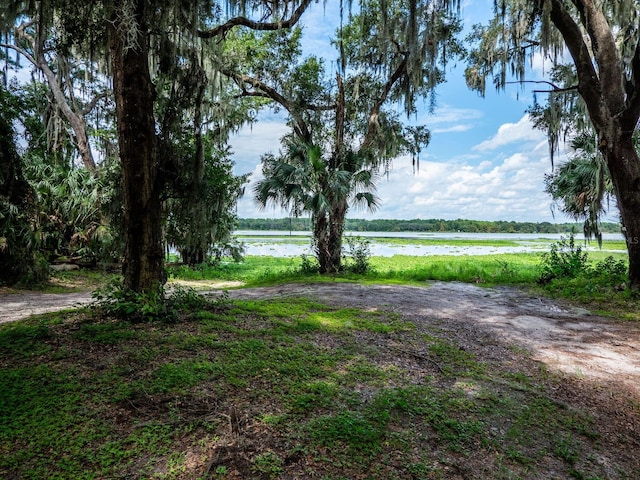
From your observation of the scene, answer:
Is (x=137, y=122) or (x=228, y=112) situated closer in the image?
(x=137, y=122)

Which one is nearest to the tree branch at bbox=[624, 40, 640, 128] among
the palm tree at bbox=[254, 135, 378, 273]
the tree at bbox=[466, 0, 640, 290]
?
the tree at bbox=[466, 0, 640, 290]

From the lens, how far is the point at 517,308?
6.58 meters

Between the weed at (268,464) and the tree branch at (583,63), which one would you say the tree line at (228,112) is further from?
the weed at (268,464)

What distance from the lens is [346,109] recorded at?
12.6 metres

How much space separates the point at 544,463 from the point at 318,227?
8.79 meters

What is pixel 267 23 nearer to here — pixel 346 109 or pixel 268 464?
pixel 346 109

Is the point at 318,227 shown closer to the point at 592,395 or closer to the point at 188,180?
the point at 188,180

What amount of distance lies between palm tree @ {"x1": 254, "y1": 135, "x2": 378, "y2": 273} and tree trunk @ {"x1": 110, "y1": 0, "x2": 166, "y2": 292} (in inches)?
224

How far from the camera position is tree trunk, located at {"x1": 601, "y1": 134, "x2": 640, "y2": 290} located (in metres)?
6.88

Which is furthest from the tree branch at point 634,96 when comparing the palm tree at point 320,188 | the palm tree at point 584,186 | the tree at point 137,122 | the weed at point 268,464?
the weed at point 268,464

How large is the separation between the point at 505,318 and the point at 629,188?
423cm

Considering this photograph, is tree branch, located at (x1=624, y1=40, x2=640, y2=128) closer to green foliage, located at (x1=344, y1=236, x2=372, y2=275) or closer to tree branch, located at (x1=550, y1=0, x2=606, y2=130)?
tree branch, located at (x1=550, y1=0, x2=606, y2=130)

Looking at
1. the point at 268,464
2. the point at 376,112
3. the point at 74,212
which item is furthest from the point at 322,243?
the point at 268,464

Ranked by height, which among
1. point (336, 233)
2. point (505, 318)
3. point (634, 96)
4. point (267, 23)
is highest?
point (267, 23)
